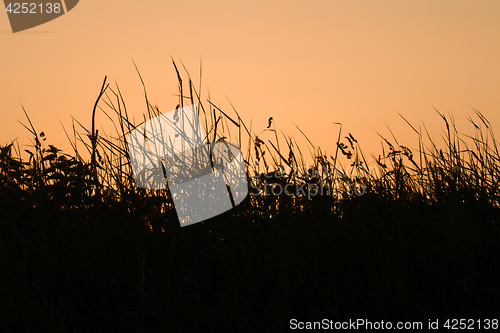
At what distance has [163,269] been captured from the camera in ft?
5.37

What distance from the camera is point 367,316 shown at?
1.44 m

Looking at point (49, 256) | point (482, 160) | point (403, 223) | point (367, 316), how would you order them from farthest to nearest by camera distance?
point (482, 160) < point (403, 223) < point (49, 256) < point (367, 316)

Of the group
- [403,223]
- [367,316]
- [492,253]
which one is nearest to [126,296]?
[367,316]

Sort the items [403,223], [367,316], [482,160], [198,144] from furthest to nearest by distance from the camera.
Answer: [482,160] < [198,144] < [403,223] < [367,316]

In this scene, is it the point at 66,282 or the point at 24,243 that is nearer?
the point at 66,282

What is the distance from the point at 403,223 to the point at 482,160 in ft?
3.23

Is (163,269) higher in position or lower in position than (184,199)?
lower

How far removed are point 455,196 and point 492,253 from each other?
0.45m

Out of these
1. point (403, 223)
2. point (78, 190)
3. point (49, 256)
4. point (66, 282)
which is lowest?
point (66, 282)

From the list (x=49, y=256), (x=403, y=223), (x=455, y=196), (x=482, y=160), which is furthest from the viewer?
(x=482, y=160)

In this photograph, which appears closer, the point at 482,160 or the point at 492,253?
the point at 492,253

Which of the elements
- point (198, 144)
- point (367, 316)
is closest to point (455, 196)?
point (367, 316)

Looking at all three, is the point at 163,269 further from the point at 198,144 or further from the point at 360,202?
the point at 360,202

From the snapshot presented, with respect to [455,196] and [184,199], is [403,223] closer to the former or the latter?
[455,196]
